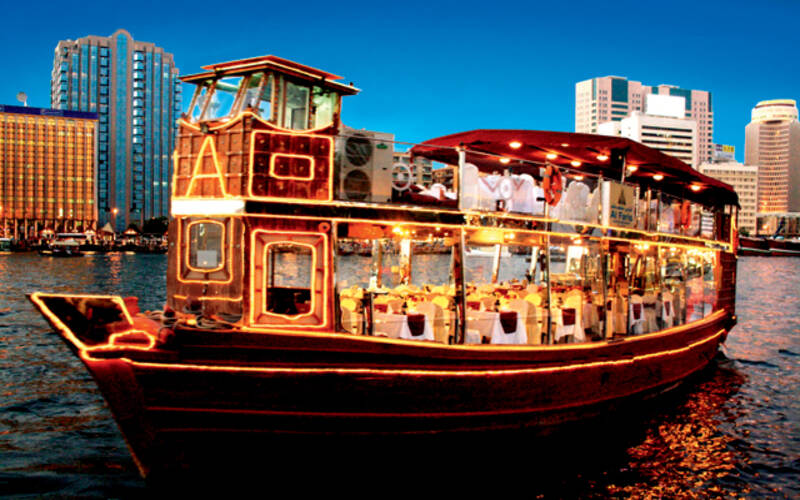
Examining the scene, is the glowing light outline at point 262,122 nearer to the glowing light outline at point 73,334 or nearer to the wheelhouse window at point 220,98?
the wheelhouse window at point 220,98

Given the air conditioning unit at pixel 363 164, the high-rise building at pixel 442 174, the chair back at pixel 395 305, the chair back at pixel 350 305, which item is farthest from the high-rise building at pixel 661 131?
the air conditioning unit at pixel 363 164

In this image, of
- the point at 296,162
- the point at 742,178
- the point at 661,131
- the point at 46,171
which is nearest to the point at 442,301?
the point at 296,162

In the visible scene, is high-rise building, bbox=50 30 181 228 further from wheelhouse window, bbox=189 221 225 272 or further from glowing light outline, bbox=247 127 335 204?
glowing light outline, bbox=247 127 335 204

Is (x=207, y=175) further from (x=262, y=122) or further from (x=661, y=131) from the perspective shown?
(x=661, y=131)

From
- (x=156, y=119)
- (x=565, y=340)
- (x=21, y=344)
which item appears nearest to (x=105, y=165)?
(x=156, y=119)

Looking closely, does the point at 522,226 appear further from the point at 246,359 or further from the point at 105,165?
the point at 105,165

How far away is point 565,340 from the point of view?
11.3 metres

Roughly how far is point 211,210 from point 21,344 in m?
15.4

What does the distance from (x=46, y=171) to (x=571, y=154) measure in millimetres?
147629

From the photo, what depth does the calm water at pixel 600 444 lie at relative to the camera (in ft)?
30.8

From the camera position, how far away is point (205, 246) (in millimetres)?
8305

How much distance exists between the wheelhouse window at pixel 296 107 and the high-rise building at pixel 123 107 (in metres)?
165

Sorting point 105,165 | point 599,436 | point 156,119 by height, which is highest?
point 156,119

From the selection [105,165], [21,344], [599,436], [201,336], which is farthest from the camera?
[105,165]
